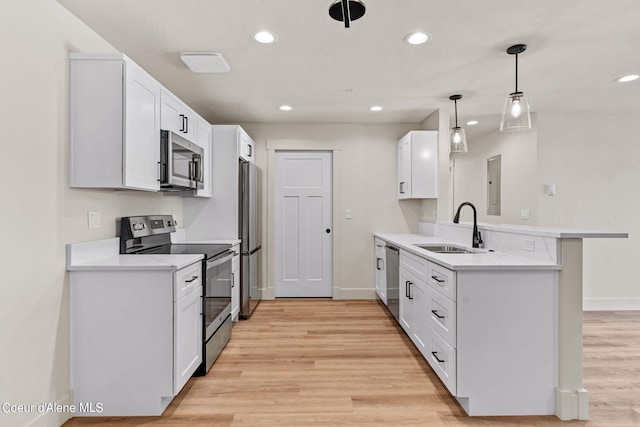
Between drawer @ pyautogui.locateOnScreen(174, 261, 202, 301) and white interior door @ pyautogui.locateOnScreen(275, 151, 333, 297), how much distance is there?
7.64 ft

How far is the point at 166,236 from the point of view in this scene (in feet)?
10.5

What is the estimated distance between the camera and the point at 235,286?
3578mm

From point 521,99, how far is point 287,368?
8.39ft

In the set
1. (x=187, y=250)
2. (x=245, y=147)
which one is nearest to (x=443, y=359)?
(x=187, y=250)

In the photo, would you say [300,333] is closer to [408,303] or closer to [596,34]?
[408,303]

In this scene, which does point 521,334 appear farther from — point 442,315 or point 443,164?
point 443,164

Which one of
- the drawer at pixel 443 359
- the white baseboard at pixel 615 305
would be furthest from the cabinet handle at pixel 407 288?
the white baseboard at pixel 615 305

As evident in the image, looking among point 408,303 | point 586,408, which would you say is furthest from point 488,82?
point 586,408

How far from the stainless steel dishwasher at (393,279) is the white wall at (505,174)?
194 cm

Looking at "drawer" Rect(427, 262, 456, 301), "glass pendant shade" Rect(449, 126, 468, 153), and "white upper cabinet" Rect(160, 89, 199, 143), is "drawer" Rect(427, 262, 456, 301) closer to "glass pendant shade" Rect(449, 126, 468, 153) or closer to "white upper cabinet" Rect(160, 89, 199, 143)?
"glass pendant shade" Rect(449, 126, 468, 153)

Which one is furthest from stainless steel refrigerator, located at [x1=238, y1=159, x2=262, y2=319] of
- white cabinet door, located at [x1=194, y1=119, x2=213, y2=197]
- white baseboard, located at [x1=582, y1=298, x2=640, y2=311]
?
white baseboard, located at [x1=582, y1=298, x2=640, y2=311]

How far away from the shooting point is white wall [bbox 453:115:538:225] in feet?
14.0

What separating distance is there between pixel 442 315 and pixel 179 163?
7.39ft

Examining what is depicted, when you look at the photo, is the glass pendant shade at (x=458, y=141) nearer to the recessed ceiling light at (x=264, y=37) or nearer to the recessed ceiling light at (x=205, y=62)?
the recessed ceiling light at (x=264, y=37)
